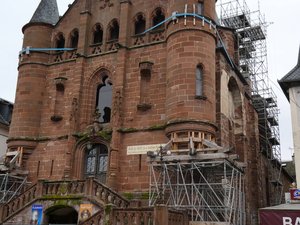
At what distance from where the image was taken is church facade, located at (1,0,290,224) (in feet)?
67.5

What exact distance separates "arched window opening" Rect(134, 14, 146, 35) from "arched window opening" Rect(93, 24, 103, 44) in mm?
2478

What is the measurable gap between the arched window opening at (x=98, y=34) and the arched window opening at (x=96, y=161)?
6.87 meters

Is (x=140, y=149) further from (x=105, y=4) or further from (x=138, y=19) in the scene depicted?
(x=105, y=4)

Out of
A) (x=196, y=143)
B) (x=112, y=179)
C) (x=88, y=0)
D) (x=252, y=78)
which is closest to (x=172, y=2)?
(x=88, y=0)

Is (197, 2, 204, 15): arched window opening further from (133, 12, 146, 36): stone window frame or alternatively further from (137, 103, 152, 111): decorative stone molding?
(137, 103, 152, 111): decorative stone molding

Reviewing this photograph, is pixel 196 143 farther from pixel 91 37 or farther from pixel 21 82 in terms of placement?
pixel 21 82

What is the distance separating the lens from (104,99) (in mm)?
25859

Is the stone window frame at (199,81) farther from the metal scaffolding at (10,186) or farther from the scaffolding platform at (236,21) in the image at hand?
the scaffolding platform at (236,21)

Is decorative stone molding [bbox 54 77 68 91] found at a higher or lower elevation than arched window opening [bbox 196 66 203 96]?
higher

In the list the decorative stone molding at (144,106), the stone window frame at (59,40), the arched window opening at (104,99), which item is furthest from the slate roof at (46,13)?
the decorative stone molding at (144,106)

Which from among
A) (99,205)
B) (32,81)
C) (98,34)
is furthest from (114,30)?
(99,205)

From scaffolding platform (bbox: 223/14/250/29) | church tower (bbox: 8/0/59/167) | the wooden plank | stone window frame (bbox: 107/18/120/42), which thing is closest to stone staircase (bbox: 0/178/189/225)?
the wooden plank

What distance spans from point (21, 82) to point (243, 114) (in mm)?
14192

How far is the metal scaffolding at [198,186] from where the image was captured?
1853 centimetres
